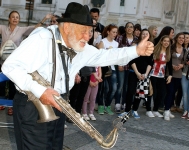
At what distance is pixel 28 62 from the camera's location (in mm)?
3119

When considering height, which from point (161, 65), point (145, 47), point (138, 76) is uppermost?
point (145, 47)

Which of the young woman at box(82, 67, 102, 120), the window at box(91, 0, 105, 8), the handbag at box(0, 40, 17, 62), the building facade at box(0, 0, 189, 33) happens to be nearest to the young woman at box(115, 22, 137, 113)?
the young woman at box(82, 67, 102, 120)

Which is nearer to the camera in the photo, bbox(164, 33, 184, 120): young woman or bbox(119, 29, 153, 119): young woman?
bbox(119, 29, 153, 119): young woman

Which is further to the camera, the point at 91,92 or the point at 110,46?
the point at 110,46

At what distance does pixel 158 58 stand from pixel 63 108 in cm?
564

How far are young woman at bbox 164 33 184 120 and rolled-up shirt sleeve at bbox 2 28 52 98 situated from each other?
5.93 meters

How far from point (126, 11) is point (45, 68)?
15.3 m

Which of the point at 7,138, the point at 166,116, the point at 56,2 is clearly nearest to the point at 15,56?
the point at 7,138

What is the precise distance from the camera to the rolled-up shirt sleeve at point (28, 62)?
9.95ft

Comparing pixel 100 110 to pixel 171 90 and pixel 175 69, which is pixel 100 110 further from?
pixel 175 69

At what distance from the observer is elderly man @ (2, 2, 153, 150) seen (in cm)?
305

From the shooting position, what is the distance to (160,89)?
8.62 metres

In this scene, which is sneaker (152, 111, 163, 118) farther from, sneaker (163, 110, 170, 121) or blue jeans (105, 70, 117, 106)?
blue jeans (105, 70, 117, 106)

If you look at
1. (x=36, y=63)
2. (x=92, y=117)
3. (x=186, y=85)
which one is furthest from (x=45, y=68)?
(x=186, y=85)
